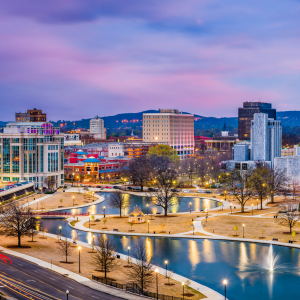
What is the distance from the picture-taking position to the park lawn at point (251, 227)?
7661 centimetres

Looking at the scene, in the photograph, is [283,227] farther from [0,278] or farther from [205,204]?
[0,278]

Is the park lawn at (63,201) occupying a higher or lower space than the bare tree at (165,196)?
lower

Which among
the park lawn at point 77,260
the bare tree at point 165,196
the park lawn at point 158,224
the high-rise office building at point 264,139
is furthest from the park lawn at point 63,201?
the high-rise office building at point 264,139

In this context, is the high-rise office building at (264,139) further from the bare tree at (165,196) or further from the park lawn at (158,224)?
the park lawn at (158,224)

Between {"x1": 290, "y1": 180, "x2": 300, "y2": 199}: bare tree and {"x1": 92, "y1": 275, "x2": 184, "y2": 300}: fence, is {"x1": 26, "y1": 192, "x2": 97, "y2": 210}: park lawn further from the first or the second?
{"x1": 92, "y1": 275, "x2": 184, "y2": 300}: fence

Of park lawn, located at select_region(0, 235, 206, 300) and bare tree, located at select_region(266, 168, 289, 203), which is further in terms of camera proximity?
bare tree, located at select_region(266, 168, 289, 203)

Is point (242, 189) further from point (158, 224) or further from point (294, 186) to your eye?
point (294, 186)

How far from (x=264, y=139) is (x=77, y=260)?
116m

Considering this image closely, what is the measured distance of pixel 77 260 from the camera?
62000 millimetres

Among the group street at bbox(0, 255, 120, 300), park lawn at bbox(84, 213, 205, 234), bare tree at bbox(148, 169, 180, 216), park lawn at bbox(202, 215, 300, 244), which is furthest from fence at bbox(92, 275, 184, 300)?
bare tree at bbox(148, 169, 180, 216)

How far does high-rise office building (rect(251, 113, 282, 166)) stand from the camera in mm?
164750

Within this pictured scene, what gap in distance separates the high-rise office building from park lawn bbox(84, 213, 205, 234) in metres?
74.7

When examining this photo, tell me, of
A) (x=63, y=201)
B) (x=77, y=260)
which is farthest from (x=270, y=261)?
(x=63, y=201)

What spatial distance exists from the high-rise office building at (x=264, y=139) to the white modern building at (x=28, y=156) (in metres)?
74.3
